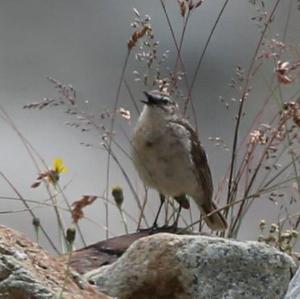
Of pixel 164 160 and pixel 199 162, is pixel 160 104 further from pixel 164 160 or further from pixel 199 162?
pixel 199 162

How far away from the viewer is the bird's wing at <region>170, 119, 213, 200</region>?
6922 mm

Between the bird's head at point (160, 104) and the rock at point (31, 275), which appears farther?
the bird's head at point (160, 104)

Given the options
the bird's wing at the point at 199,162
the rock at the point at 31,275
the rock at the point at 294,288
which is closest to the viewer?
the rock at the point at 31,275

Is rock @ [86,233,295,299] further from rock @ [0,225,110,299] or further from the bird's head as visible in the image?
the bird's head

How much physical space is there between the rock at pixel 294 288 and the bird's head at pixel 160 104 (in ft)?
7.16

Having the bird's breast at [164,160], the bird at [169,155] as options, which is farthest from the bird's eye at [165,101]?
the bird's breast at [164,160]

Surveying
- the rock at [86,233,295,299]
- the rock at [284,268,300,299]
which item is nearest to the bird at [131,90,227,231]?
the rock at [86,233,295,299]

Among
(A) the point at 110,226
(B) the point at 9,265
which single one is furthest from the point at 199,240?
(A) the point at 110,226

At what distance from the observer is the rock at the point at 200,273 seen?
466cm

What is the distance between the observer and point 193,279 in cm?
467

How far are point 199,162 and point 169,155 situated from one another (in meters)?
0.21

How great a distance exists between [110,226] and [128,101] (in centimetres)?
272

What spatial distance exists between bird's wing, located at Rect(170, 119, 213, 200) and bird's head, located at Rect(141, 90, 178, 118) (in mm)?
76

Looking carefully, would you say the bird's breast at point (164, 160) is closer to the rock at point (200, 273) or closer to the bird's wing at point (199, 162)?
the bird's wing at point (199, 162)
